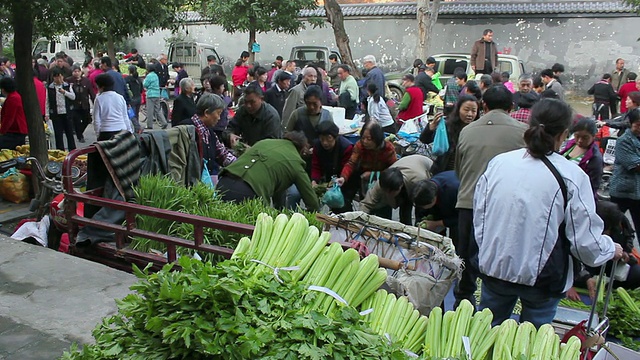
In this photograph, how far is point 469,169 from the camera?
4762mm

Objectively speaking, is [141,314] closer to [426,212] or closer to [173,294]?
[173,294]

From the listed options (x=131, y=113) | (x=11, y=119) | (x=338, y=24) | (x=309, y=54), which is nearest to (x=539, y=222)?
(x=11, y=119)

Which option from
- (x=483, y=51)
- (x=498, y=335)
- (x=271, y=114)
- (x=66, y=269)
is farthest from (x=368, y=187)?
(x=483, y=51)

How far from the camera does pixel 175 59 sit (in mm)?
22953

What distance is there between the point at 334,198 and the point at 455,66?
12511mm

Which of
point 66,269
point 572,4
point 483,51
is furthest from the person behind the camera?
point 572,4

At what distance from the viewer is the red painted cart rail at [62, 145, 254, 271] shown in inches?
176

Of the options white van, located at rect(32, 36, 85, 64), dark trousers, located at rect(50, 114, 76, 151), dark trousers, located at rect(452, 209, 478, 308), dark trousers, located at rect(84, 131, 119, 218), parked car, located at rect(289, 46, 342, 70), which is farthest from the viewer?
white van, located at rect(32, 36, 85, 64)

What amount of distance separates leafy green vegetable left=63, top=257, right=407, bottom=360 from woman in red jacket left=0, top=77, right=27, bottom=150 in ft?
23.0

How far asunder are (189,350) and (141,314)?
289mm

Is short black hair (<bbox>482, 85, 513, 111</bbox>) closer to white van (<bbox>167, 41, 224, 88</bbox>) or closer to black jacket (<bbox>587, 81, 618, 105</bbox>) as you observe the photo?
black jacket (<bbox>587, 81, 618, 105</bbox>)

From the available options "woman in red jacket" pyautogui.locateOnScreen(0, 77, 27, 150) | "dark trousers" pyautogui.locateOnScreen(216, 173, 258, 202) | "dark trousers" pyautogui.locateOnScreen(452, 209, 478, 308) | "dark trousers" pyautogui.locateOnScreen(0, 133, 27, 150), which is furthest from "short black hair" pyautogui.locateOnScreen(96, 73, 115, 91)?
"dark trousers" pyautogui.locateOnScreen(452, 209, 478, 308)

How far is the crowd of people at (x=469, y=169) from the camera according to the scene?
3172 mm

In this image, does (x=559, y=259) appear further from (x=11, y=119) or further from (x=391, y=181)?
(x=11, y=119)
